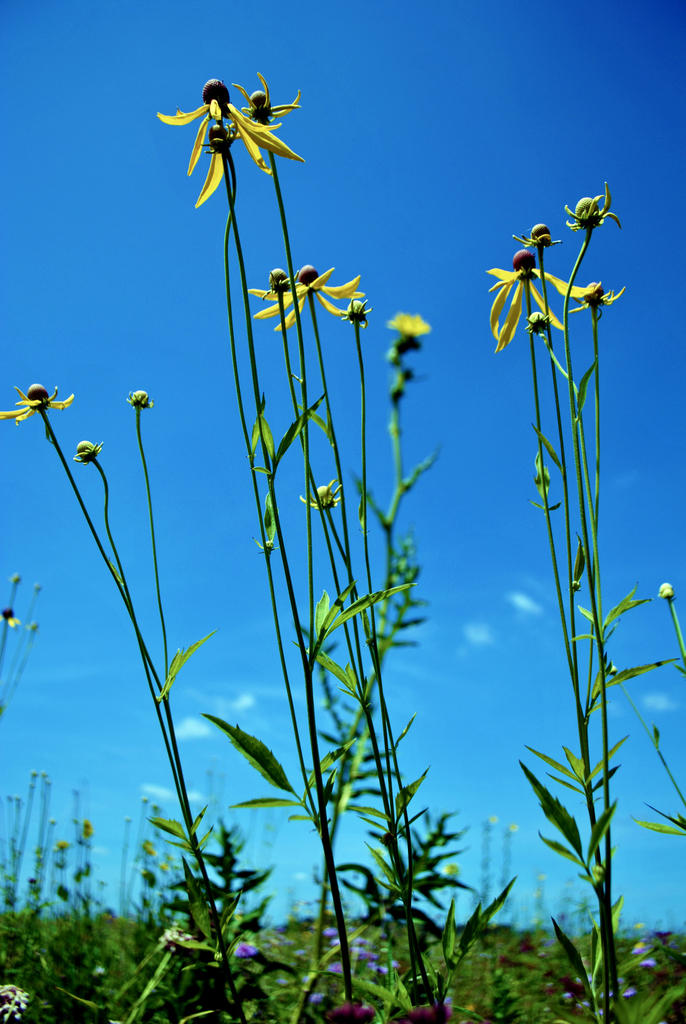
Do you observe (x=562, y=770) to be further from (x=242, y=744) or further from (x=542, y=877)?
(x=542, y=877)

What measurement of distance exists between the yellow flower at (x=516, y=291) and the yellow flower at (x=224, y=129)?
0.61 meters

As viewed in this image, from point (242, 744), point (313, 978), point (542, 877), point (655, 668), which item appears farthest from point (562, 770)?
point (542, 877)

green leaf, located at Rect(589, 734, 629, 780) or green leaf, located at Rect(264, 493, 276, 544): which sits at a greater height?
green leaf, located at Rect(264, 493, 276, 544)

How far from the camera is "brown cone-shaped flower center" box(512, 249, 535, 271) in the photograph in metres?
1.54

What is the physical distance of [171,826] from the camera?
1.41 m

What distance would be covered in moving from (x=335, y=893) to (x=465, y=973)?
3030 mm

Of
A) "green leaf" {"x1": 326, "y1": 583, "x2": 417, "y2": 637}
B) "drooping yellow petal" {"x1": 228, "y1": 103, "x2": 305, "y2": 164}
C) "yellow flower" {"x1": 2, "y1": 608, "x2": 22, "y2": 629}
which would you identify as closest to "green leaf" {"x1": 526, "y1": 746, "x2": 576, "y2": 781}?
"green leaf" {"x1": 326, "y1": 583, "x2": 417, "y2": 637}

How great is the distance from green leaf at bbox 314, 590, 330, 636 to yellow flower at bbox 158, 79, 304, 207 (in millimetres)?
872

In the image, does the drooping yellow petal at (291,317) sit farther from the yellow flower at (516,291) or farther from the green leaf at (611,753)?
the green leaf at (611,753)

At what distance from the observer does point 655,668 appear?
1.19 meters

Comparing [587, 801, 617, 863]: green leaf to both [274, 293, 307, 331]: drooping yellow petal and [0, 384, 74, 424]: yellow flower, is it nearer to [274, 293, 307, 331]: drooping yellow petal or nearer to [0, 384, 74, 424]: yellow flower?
[274, 293, 307, 331]: drooping yellow petal

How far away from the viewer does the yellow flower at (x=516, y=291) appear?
5.10 feet

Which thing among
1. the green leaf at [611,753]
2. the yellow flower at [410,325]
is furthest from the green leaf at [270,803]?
the yellow flower at [410,325]

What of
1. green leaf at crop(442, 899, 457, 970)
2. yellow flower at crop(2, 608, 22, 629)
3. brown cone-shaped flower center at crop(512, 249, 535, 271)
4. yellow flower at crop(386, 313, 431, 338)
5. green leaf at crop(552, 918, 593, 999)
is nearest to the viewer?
yellow flower at crop(386, 313, 431, 338)
